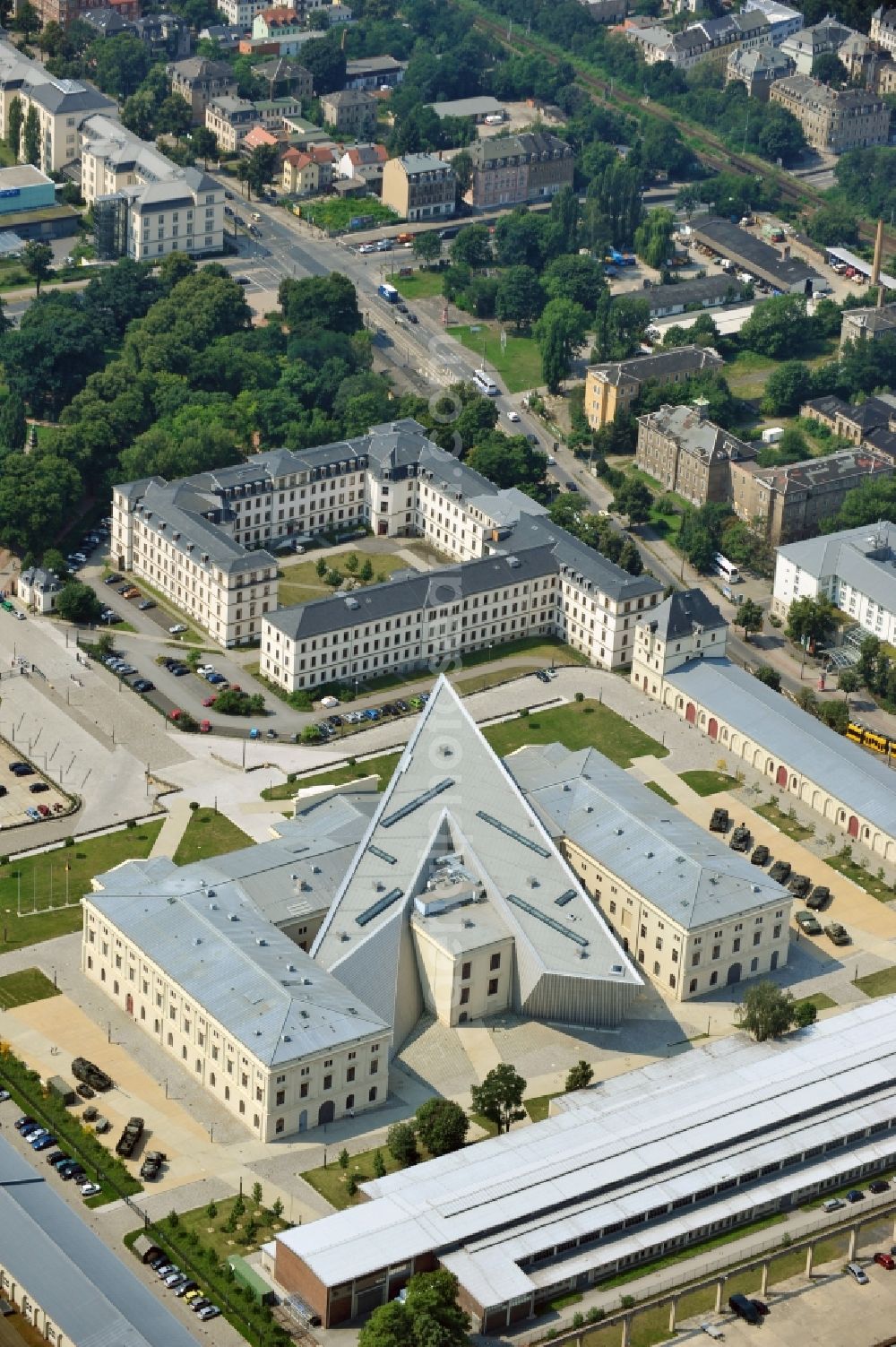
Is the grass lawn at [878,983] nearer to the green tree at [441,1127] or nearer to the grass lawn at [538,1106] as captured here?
the grass lawn at [538,1106]

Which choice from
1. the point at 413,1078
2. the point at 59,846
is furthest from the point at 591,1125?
the point at 59,846

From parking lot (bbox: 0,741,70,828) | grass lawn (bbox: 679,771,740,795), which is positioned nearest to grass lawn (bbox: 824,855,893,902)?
grass lawn (bbox: 679,771,740,795)

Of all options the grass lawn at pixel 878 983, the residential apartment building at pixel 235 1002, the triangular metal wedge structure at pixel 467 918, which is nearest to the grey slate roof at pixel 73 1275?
the residential apartment building at pixel 235 1002

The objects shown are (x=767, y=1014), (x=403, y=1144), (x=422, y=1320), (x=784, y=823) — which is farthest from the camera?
(x=784, y=823)

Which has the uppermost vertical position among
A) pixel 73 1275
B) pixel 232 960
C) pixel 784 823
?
pixel 232 960

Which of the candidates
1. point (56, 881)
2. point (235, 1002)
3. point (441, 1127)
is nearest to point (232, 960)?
point (235, 1002)

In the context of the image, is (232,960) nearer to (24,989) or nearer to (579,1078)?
(24,989)
